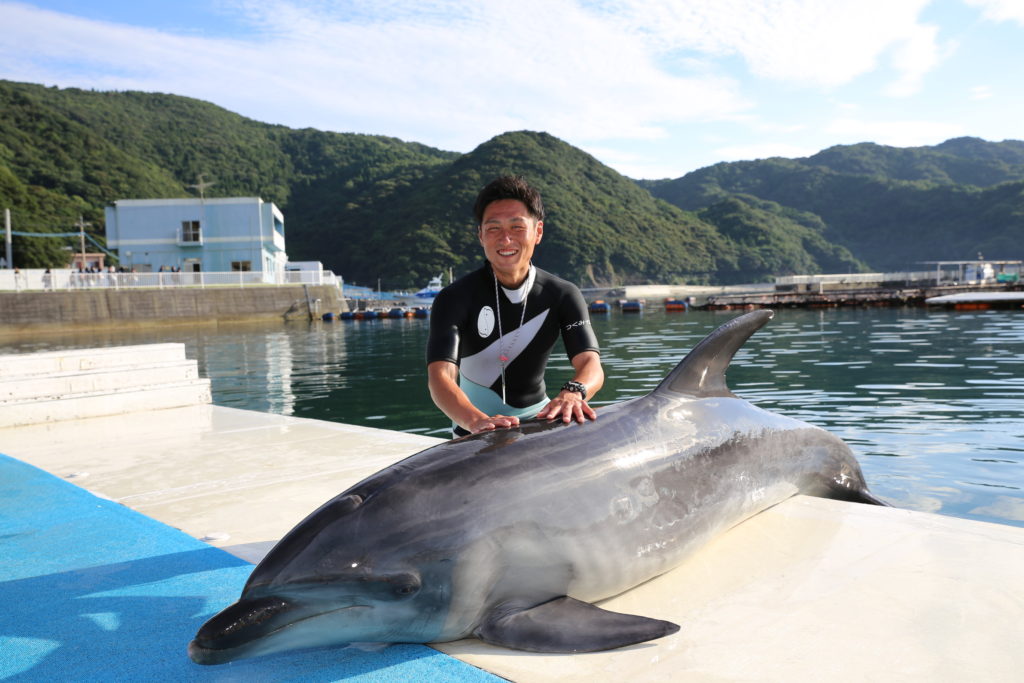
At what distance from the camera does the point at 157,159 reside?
125 metres

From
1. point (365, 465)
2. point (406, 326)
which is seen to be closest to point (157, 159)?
point (406, 326)

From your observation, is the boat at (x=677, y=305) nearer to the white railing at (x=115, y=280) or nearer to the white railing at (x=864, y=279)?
the white railing at (x=864, y=279)

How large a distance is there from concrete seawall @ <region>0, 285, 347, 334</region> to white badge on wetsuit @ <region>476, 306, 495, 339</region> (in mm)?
44296

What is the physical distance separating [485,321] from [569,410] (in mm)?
776

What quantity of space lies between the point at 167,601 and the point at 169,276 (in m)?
46.1

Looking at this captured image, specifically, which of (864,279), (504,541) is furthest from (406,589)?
(864,279)

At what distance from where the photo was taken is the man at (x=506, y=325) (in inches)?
142

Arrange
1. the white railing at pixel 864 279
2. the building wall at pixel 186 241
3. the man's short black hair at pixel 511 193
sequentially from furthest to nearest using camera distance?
the white railing at pixel 864 279
the building wall at pixel 186 241
the man's short black hair at pixel 511 193

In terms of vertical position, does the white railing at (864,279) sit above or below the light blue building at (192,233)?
below

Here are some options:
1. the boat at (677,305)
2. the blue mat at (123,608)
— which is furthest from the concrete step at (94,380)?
the boat at (677,305)

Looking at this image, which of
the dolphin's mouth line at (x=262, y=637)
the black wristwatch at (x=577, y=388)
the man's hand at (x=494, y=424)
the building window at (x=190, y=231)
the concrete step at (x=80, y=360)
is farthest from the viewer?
the building window at (x=190, y=231)

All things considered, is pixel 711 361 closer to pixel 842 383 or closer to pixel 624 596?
pixel 624 596

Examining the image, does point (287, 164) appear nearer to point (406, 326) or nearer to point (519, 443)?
point (406, 326)

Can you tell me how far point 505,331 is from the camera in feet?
12.6
